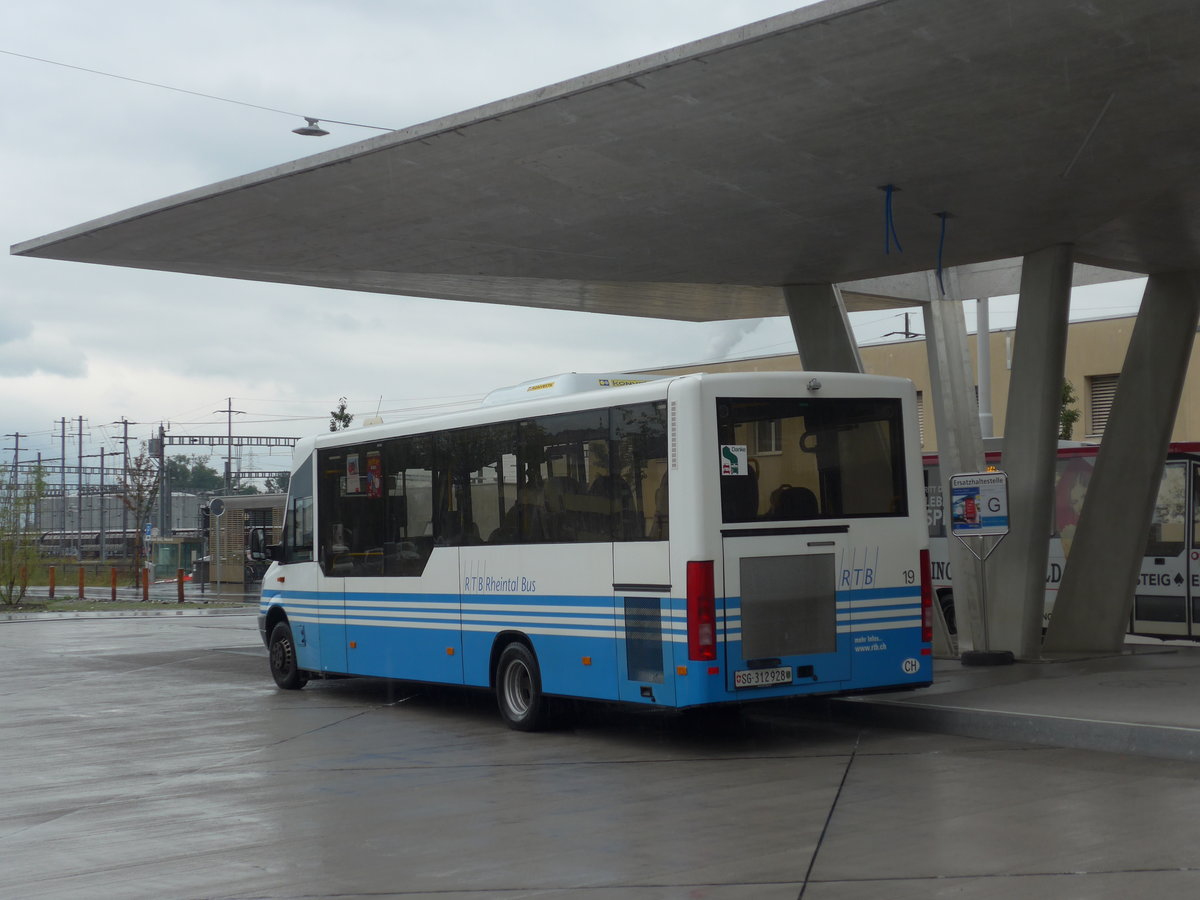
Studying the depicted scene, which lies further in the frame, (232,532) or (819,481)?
(232,532)

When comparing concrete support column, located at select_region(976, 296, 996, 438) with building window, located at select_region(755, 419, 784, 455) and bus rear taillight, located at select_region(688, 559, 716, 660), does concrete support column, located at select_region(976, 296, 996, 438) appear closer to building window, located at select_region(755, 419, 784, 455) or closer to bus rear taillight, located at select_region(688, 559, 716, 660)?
building window, located at select_region(755, 419, 784, 455)

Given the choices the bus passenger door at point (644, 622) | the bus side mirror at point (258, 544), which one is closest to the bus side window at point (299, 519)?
the bus side mirror at point (258, 544)

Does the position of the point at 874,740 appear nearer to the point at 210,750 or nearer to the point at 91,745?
the point at 210,750

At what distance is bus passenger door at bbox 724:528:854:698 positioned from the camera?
10977 mm

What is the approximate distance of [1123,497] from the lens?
1669cm

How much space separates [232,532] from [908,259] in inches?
1845

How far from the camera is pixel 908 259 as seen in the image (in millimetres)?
16703

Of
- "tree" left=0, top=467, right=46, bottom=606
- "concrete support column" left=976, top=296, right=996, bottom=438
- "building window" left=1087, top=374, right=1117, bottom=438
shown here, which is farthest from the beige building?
"tree" left=0, top=467, right=46, bottom=606

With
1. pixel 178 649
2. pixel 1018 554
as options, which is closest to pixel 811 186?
pixel 1018 554

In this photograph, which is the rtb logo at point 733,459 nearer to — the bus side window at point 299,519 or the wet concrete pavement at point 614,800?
the wet concrete pavement at point 614,800

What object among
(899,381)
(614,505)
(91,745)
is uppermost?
(899,381)

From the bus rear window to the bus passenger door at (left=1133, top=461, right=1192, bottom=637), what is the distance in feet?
30.5

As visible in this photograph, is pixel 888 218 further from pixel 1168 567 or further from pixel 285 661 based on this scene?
pixel 285 661

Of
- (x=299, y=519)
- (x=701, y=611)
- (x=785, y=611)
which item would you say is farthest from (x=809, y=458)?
(x=299, y=519)
